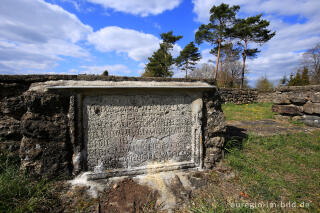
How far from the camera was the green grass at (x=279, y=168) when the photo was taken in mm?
1670

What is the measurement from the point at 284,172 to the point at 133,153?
7.09ft

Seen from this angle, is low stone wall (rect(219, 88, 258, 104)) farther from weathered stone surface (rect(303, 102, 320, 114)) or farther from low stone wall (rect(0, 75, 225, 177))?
low stone wall (rect(0, 75, 225, 177))

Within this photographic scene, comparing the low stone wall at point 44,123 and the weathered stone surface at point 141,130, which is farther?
the weathered stone surface at point 141,130

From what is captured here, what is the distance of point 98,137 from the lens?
1881 millimetres

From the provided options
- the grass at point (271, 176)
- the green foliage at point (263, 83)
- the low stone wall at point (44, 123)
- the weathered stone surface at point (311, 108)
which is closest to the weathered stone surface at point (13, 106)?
the low stone wall at point (44, 123)

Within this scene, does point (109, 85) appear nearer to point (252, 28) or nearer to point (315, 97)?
point (315, 97)

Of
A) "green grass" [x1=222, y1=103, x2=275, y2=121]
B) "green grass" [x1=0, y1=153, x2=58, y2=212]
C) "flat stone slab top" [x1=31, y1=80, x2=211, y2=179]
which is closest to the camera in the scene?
"green grass" [x1=0, y1=153, x2=58, y2=212]

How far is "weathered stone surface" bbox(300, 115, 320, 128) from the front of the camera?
4.23 m

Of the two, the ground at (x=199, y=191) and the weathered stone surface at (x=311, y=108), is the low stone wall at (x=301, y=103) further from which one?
the ground at (x=199, y=191)

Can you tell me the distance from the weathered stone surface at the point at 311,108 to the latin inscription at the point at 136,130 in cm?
455

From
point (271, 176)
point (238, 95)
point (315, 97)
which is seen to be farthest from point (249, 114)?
point (271, 176)

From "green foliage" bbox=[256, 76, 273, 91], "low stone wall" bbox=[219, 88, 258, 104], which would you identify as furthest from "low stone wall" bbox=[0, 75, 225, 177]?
"green foliage" bbox=[256, 76, 273, 91]

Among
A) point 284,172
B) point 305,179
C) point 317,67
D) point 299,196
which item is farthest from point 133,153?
point 317,67

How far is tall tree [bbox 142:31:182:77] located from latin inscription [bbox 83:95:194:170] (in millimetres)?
17428
